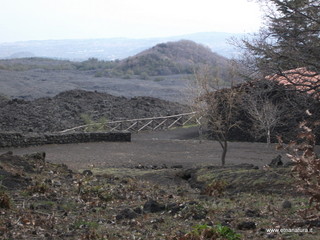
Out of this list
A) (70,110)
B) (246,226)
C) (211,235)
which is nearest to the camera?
(211,235)

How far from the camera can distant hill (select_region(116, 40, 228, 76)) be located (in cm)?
9006

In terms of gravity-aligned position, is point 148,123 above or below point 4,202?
below

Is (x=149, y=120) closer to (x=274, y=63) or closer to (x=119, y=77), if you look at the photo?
(x=274, y=63)

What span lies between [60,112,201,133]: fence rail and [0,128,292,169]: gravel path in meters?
5.46

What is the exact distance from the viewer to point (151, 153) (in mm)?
23891

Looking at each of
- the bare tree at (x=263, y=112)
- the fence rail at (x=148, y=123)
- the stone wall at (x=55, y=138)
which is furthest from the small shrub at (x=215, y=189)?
the fence rail at (x=148, y=123)

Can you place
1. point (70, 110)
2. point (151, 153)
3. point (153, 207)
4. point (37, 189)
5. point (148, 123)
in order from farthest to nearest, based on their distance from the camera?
point (70, 110), point (148, 123), point (151, 153), point (37, 189), point (153, 207)

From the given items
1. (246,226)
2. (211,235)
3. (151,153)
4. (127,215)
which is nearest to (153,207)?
(127,215)

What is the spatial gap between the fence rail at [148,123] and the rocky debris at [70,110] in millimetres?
2208

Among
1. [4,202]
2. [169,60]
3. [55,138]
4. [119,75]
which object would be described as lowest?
[55,138]

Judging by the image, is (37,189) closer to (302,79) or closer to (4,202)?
(4,202)

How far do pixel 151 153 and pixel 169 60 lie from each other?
73.6 metres

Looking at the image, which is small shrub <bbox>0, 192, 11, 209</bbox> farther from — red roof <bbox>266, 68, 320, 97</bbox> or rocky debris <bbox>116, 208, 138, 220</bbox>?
red roof <bbox>266, 68, 320, 97</bbox>

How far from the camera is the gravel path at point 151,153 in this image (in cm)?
2088
